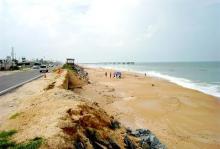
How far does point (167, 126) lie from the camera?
1889 cm

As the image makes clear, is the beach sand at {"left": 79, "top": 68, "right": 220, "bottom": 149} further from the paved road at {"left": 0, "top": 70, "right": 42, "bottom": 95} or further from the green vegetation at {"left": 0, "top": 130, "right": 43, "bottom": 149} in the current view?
the paved road at {"left": 0, "top": 70, "right": 42, "bottom": 95}

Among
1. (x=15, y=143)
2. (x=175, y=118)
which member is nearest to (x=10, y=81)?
(x=175, y=118)

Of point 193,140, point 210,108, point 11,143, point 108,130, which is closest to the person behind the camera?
point 11,143

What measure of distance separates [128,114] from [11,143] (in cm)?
1386

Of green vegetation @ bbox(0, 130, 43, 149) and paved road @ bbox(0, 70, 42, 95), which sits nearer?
green vegetation @ bbox(0, 130, 43, 149)

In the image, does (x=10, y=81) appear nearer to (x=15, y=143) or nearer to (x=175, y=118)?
(x=175, y=118)

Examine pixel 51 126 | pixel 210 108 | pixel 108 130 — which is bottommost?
pixel 210 108

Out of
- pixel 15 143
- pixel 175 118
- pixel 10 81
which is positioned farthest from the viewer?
pixel 10 81

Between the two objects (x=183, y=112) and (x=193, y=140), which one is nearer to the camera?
(x=193, y=140)

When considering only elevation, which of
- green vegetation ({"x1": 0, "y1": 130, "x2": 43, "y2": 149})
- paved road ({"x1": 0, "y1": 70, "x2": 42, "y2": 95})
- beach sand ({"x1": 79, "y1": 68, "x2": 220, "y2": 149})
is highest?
green vegetation ({"x1": 0, "y1": 130, "x2": 43, "y2": 149})

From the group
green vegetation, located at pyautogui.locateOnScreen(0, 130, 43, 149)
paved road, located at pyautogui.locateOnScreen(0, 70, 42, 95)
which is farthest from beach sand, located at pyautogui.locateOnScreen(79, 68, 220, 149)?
paved road, located at pyautogui.locateOnScreen(0, 70, 42, 95)

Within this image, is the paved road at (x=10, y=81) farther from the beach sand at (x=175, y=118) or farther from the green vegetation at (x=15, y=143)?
the green vegetation at (x=15, y=143)

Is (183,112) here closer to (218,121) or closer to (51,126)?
(218,121)

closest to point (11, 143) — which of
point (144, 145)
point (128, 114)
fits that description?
point (144, 145)
